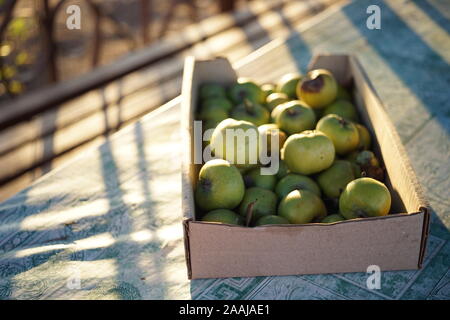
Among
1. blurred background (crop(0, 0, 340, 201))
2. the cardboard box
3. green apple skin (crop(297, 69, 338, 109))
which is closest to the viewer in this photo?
the cardboard box

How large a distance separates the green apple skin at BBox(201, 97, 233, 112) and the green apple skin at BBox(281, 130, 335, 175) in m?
0.35

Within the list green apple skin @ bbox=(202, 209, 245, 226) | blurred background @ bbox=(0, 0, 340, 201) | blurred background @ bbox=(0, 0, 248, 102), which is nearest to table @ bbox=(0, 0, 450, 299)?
green apple skin @ bbox=(202, 209, 245, 226)

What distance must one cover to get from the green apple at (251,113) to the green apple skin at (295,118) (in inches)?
2.2

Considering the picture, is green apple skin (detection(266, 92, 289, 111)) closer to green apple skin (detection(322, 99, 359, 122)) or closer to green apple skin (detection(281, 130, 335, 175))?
green apple skin (detection(322, 99, 359, 122))

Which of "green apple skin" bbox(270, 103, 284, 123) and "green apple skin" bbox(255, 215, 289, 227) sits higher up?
"green apple skin" bbox(270, 103, 284, 123)

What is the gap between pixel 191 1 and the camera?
13.0 feet

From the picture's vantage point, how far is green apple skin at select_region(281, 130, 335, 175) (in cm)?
125

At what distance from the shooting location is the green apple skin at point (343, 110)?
5.01 feet

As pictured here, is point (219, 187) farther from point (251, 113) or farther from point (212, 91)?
point (212, 91)

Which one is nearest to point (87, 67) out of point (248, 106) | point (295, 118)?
point (248, 106)

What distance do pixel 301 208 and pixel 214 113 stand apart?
0.52 m

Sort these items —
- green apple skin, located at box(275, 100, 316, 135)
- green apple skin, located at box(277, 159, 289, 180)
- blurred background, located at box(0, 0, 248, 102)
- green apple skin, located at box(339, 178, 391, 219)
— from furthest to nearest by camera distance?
blurred background, located at box(0, 0, 248, 102), green apple skin, located at box(275, 100, 316, 135), green apple skin, located at box(277, 159, 289, 180), green apple skin, located at box(339, 178, 391, 219)

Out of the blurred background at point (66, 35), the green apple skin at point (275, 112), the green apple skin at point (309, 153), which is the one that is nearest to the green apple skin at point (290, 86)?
the green apple skin at point (275, 112)

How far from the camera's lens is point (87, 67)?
3.67 metres
